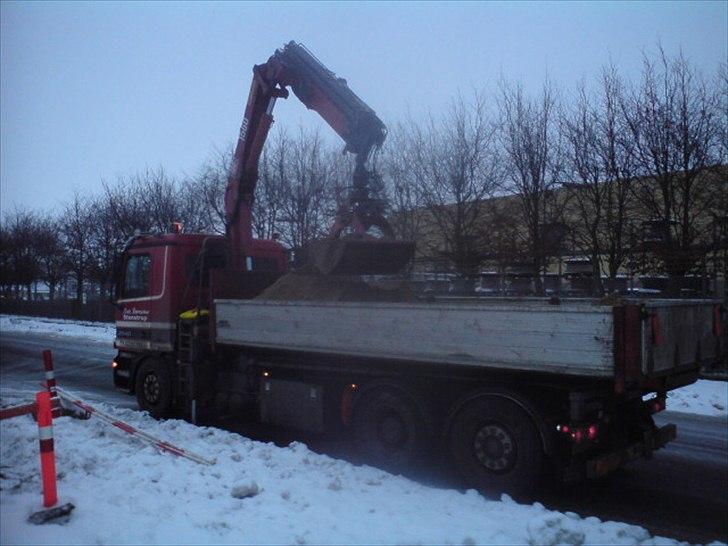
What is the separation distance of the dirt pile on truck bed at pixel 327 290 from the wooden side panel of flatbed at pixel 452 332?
557 millimetres

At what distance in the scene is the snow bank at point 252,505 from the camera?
495 cm

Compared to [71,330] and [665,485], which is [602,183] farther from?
[71,330]

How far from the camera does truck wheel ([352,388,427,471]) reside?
7.00 m

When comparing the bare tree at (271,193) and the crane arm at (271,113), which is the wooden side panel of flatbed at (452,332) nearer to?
the crane arm at (271,113)

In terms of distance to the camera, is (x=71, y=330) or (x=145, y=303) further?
(x=71, y=330)

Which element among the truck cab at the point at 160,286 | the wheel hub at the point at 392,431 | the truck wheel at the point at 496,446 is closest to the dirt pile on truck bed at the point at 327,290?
the truck cab at the point at 160,286

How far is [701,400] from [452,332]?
25.0 feet

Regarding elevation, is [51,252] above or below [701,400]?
above

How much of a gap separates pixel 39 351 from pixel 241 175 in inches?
555

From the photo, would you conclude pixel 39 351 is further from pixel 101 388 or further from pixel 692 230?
pixel 692 230

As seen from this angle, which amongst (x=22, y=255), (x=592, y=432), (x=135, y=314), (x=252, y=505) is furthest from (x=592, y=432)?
(x=22, y=255)

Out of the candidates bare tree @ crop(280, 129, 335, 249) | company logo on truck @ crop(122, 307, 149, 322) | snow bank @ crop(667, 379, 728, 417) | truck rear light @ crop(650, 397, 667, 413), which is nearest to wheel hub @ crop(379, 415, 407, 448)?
truck rear light @ crop(650, 397, 667, 413)

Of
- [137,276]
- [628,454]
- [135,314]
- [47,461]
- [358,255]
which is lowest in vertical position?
[628,454]

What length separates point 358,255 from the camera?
350 inches
